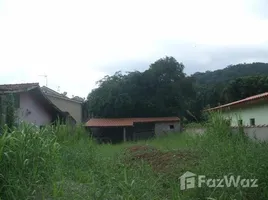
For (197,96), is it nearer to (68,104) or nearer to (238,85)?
(238,85)

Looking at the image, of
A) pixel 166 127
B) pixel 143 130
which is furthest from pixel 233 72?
pixel 143 130

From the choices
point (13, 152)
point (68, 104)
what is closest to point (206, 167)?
point (13, 152)

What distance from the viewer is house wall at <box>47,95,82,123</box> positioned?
25484mm

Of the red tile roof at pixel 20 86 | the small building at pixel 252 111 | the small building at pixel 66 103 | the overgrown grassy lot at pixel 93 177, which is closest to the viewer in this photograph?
the overgrown grassy lot at pixel 93 177

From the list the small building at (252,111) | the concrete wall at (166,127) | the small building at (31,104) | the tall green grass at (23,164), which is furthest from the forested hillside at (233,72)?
the tall green grass at (23,164)

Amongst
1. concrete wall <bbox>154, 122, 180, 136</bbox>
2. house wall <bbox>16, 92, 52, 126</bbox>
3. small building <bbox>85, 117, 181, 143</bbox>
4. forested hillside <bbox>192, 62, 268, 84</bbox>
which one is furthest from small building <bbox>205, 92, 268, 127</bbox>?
forested hillside <bbox>192, 62, 268, 84</bbox>

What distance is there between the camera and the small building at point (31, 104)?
12.4 metres

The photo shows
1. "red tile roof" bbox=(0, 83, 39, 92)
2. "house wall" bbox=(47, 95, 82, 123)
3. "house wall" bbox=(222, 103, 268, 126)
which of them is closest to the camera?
"house wall" bbox=(222, 103, 268, 126)

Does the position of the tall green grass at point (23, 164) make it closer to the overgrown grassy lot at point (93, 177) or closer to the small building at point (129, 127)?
the overgrown grassy lot at point (93, 177)

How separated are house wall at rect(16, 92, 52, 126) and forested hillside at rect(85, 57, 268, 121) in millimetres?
12176

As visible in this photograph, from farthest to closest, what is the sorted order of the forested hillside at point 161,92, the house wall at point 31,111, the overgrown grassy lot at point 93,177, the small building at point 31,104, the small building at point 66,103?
the forested hillside at point 161,92 < the small building at point 66,103 < the house wall at point 31,111 < the small building at point 31,104 < the overgrown grassy lot at point 93,177

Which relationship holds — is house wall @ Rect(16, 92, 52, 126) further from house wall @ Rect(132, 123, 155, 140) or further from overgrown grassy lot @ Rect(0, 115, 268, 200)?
house wall @ Rect(132, 123, 155, 140)

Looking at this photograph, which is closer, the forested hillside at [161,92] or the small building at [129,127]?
the small building at [129,127]

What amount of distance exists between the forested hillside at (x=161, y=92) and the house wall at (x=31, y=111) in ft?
39.9
